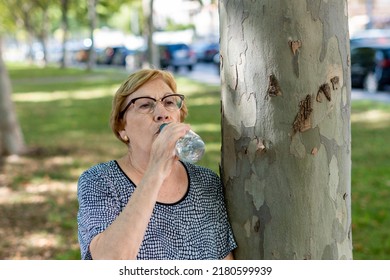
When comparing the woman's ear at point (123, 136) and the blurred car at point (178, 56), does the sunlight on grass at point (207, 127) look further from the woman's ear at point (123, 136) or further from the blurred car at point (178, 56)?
the blurred car at point (178, 56)

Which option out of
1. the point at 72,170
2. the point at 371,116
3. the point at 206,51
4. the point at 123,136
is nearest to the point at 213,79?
the point at 206,51

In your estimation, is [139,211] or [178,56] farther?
[178,56]

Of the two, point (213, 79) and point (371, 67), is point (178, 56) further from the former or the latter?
point (371, 67)

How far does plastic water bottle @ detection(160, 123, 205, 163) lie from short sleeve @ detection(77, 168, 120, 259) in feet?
0.85

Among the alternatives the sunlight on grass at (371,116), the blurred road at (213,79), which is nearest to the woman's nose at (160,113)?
the sunlight on grass at (371,116)

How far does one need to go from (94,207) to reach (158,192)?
193mm

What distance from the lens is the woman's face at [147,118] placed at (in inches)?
81.0

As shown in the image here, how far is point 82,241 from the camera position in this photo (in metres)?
2.06

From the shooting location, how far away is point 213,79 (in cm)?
2520

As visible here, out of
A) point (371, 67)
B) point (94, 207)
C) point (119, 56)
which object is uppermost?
A: point (94, 207)

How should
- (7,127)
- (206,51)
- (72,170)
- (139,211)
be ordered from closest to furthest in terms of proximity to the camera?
(139,211) → (72,170) → (7,127) → (206,51)
